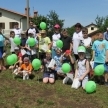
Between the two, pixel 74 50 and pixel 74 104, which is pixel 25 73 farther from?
pixel 74 104

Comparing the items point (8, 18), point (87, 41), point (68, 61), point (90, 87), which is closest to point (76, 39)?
point (87, 41)

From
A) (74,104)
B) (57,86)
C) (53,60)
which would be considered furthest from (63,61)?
(74,104)

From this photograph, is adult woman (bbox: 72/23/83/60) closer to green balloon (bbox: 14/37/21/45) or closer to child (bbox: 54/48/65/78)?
child (bbox: 54/48/65/78)

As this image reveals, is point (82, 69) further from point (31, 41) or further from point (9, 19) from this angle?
point (9, 19)

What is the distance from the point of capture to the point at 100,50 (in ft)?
29.4

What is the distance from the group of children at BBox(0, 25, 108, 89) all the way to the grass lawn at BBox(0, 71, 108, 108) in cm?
38

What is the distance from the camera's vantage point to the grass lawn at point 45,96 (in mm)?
7184

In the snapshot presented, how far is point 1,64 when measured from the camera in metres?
11.6

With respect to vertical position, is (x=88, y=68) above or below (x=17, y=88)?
above

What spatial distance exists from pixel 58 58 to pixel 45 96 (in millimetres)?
2188

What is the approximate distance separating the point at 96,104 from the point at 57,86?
2.04 m

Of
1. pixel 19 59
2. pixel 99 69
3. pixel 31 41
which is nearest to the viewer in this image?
pixel 99 69

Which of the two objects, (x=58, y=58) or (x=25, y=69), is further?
(x=25, y=69)

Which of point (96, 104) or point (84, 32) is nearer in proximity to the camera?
point (96, 104)
